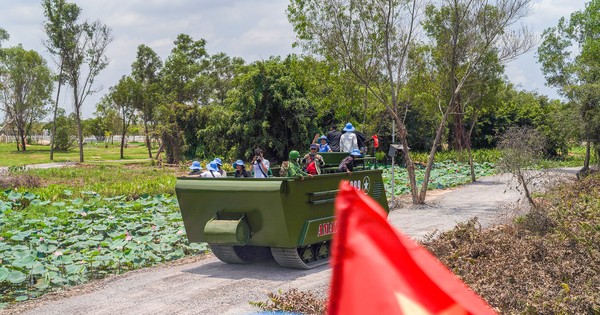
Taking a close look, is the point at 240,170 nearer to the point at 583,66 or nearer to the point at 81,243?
the point at 81,243

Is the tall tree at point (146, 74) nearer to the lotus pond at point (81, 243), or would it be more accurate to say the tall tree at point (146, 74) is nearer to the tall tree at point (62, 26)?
the tall tree at point (62, 26)

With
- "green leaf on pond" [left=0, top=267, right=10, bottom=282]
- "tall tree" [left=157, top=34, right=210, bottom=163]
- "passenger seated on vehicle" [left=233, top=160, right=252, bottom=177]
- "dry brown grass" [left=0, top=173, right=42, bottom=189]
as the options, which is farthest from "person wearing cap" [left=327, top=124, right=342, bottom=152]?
"tall tree" [left=157, top=34, right=210, bottom=163]

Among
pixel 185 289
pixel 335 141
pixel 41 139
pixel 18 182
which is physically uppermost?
pixel 335 141

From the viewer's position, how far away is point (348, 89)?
2552 centimetres

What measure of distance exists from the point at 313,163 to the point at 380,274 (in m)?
10.5

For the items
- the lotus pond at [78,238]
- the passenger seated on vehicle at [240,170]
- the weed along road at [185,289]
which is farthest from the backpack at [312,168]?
the lotus pond at [78,238]

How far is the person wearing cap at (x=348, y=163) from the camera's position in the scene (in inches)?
498

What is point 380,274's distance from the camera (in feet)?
5.54

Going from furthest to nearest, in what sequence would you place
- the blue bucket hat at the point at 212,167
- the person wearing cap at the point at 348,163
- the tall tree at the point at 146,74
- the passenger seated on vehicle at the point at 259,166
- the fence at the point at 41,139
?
the fence at the point at 41,139 < the tall tree at the point at 146,74 < the person wearing cap at the point at 348,163 < the blue bucket hat at the point at 212,167 < the passenger seated on vehicle at the point at 259,166

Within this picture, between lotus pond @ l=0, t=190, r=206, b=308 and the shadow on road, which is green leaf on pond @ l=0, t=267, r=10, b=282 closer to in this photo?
lotus pond @ l=0, t=190, r=206, b=308

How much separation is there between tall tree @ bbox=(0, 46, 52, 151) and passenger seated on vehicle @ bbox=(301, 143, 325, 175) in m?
55.5

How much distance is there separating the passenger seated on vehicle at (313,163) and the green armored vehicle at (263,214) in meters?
0.66

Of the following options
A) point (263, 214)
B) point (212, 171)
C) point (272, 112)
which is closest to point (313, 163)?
point (212, 171)

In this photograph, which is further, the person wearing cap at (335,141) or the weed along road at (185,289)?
the person wearing cap at (335,141)
